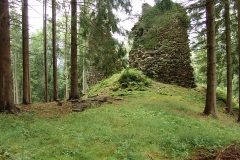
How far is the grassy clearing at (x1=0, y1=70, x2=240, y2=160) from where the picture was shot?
4.06 m

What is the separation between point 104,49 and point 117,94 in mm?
2813

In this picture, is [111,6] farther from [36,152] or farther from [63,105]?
[36,152]

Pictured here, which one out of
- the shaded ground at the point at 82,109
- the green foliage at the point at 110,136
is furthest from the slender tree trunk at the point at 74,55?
the green foliage at the point at 110,136

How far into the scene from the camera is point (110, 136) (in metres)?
5.07

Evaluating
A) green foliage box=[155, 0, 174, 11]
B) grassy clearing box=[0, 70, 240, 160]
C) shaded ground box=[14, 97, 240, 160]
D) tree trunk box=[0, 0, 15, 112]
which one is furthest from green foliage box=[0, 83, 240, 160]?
green foliage box=[155, 0, 174, 11]

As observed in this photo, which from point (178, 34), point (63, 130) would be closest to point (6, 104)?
point (63, 130)

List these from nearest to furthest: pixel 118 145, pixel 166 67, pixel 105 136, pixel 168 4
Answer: pixel 118 145 < pixel 105 136 < pixel 168 4 < pixel 166 67

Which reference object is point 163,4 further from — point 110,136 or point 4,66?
point 4,66

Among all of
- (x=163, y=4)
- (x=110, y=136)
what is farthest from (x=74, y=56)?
(x=110, y=136)

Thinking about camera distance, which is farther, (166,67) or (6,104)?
(166,67)

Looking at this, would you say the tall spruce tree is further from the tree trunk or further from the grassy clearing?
the tree trunk

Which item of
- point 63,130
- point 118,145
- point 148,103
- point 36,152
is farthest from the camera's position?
point 148,103

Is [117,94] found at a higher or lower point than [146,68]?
lower

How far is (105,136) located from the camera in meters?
5.07
